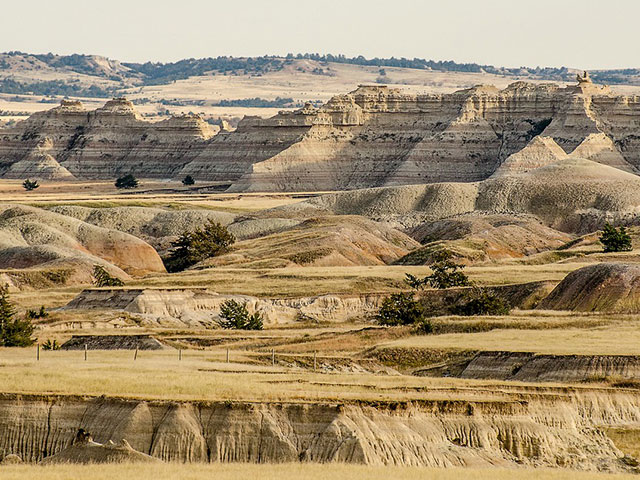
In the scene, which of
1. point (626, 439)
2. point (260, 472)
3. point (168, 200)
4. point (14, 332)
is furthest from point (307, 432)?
point (168, 200)

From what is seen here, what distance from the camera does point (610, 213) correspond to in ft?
498

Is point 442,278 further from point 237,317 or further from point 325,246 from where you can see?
point 325,246

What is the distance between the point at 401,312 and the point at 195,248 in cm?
4772

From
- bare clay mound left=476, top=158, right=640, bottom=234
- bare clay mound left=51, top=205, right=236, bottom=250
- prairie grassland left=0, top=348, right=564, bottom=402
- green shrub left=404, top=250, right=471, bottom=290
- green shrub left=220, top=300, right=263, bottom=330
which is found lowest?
bare clay mound left=51, top=205, right=236, bottom=250

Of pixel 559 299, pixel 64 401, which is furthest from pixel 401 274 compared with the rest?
pixel 64 401

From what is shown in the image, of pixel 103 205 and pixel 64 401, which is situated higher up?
pixel 64 401

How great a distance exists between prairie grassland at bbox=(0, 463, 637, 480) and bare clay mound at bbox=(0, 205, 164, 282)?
225ft

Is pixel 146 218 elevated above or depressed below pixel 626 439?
below

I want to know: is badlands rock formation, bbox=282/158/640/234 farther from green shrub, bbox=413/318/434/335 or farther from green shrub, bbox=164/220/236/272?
green shrub, bbox=413/318/434/335

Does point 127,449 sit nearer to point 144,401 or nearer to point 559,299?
point 144,401

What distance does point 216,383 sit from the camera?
43812 millimetres

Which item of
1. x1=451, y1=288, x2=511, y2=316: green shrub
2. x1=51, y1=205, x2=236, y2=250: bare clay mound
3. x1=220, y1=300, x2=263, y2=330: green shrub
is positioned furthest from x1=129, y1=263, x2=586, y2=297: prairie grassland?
x1=51, y1=205, x2=236, y2=250: bare clay mound

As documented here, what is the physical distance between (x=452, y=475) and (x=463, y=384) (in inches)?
380

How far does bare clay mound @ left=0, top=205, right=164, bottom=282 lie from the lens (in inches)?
4384
